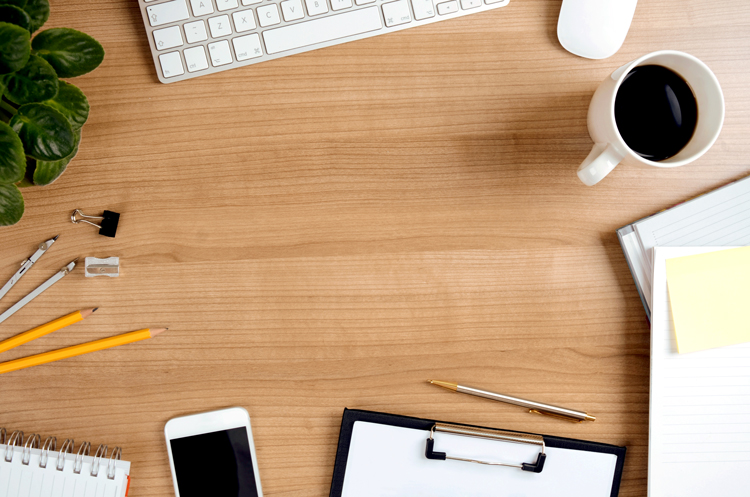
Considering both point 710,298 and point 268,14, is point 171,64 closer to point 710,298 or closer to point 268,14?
point 268,14

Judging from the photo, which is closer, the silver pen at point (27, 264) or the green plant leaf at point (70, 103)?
the green plant leaf at point (70, 103)

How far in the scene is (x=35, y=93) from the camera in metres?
0.45

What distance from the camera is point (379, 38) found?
64cm

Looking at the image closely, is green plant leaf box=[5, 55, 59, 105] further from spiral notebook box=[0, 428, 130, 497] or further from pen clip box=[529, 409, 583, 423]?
pen clip box=[529, 409, 583, 423]

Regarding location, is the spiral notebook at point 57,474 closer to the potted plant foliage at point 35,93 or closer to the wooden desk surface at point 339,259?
the wooden desk surface at point 339,259

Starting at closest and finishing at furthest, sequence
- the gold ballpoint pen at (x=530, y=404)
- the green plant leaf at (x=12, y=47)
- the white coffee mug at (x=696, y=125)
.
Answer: the green plant leaf at (x=12, y=47) → the white coffee mug at (x=696, y=125) → the gold ballpoint pen at (x=530, y=404)

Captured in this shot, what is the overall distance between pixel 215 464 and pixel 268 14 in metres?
0.58

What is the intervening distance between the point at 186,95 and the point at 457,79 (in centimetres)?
36

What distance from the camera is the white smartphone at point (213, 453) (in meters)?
0.64

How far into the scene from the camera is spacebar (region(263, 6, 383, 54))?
63 centimetres

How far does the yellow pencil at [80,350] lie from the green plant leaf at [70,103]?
0.91ft

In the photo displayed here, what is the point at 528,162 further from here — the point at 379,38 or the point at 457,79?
the point at 379,38

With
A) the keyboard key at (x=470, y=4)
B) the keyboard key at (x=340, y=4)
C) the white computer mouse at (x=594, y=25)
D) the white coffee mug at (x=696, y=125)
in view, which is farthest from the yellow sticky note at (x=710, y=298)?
the keyboard key at (x=340, y=4)

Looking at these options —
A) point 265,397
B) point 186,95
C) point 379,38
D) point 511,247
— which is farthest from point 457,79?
point 265,397
